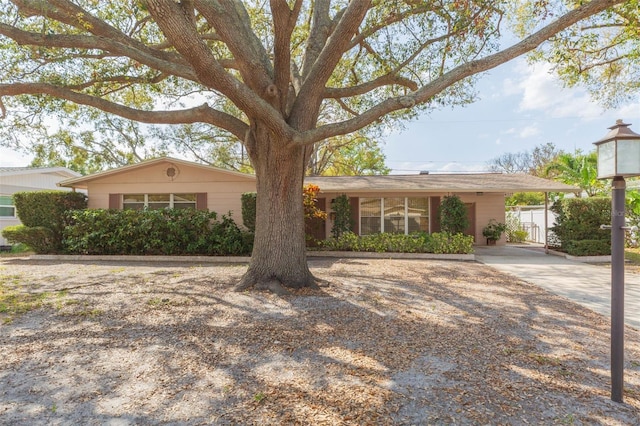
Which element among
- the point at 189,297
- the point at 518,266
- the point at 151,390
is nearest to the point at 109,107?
the point at 189,297

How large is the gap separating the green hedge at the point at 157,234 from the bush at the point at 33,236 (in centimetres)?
78

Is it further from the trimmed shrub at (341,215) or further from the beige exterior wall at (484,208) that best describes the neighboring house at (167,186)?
the beige exterior wall at (484,208)

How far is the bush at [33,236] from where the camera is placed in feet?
36.3

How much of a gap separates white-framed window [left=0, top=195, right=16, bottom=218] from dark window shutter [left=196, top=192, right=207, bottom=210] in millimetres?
9396

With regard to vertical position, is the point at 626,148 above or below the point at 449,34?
below

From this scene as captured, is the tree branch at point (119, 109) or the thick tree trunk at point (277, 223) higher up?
the tree branch at point (119, 109)

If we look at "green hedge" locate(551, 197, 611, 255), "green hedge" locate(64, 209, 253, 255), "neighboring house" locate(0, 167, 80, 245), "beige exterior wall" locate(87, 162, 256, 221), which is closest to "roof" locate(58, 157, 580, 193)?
"beige exterior wall" locate(87, 162, 256, 221)

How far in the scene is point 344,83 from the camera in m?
11.4

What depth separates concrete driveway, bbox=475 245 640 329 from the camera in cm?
570

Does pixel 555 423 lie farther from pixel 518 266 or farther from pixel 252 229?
pixel 252 229

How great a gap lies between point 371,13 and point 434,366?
27.1 ft

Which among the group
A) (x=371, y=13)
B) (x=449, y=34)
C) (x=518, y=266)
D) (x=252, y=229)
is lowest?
(x=518, y=266)

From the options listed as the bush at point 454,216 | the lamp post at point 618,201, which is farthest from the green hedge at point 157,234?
the lamp post at point 618,201

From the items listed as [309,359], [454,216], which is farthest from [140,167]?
[309,359]
